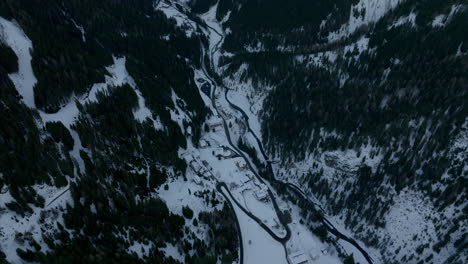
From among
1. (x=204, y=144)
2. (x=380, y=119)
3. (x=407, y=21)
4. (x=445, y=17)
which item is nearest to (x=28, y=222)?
(x=204, y=144)

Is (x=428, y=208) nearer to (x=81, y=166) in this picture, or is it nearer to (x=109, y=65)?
(x=81, y=166)

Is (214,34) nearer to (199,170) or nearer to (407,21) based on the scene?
(407,21)

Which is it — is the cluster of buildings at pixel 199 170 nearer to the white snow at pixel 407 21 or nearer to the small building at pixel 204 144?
the small building at pixel 204 144

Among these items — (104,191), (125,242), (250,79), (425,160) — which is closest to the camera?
(125,242)

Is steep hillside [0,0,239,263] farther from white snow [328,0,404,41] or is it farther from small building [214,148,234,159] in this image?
white snow [328,0,404,41]

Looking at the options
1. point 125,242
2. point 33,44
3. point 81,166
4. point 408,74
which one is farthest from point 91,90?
point 408,74

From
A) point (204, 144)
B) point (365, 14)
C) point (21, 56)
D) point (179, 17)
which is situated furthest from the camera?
point (179, 17)

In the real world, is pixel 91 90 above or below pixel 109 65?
below

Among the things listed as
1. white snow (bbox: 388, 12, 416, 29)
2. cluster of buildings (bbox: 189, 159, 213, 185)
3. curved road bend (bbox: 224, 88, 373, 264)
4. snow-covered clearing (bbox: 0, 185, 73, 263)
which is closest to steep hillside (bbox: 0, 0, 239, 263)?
snow-covered clearing (bbox: 0, 185, 73, 263)
